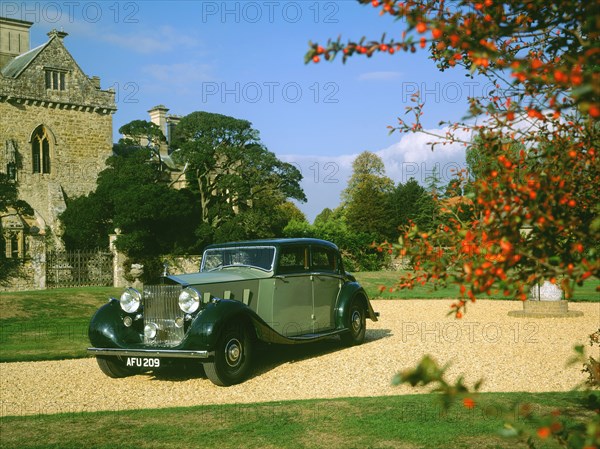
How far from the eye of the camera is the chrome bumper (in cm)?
813

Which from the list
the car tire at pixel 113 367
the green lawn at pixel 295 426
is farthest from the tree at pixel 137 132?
the green lawn at pixel 295 426

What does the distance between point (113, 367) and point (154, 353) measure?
3.52 feet

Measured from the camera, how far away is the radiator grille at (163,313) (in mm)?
8820

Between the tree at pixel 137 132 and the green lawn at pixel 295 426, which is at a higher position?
the tree at pixel 137 132

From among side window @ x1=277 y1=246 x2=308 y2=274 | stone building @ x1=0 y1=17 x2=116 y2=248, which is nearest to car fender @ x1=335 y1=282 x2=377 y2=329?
side window @ x1=277 y1=246 x2=308 y2=274

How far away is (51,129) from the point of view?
124 ft

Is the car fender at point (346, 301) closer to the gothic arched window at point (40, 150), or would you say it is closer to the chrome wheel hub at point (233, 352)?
the chrome wheel hub at point (233, 352)

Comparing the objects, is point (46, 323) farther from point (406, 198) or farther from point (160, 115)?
point (406, 198)

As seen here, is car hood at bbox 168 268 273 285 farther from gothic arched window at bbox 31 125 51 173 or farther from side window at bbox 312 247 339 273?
gothic arched window at bbox 31 125 51 173

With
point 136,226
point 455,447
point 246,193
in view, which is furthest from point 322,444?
point 246,193

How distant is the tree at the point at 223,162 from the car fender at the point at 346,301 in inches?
1048

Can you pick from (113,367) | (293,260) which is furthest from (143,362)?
(293,260)

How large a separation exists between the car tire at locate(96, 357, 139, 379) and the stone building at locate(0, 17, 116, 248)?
28892 millimetres

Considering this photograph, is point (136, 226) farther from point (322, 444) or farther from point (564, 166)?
point (564, 166)
